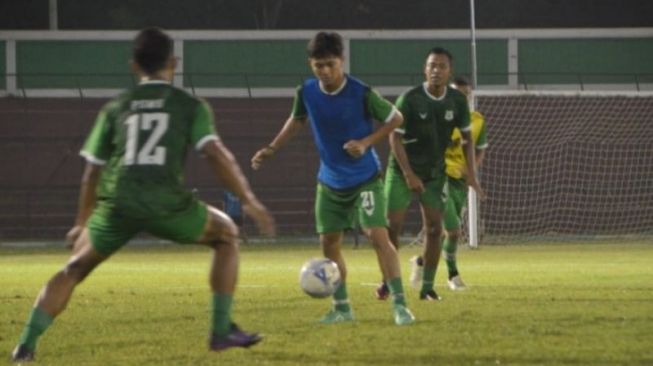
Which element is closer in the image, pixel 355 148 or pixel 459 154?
pixel 355 148

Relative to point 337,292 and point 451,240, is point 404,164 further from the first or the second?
point 451,240

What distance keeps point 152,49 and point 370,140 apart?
3.12 meters

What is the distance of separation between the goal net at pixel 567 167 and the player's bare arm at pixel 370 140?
2267cm

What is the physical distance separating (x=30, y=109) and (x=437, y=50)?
83.1 feet

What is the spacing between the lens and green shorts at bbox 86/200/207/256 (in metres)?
8.80

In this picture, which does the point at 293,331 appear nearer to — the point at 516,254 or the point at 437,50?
the point at 437,50

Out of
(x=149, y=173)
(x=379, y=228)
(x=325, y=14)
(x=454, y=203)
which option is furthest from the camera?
(x=325, y=14)

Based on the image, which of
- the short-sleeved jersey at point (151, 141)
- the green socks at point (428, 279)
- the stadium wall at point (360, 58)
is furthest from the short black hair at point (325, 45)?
the stadium wall at point (360, 58)

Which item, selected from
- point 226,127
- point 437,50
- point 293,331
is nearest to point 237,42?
point 226,127

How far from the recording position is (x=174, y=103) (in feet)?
28.6

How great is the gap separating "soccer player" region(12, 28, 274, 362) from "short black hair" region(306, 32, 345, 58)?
2602mm

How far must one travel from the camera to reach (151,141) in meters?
8.68

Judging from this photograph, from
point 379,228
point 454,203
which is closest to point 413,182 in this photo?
point 379,228

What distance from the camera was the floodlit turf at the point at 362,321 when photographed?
941cm
